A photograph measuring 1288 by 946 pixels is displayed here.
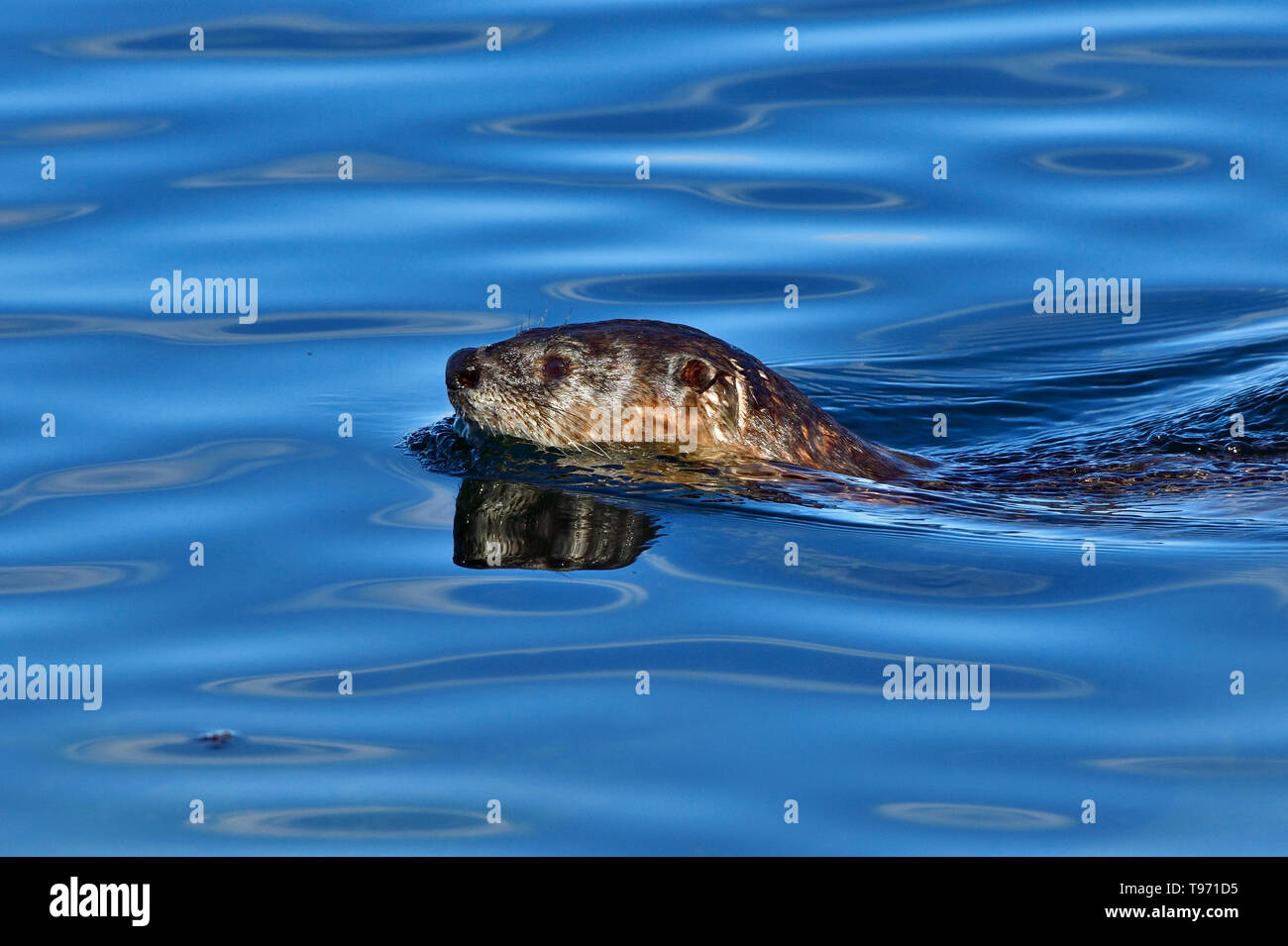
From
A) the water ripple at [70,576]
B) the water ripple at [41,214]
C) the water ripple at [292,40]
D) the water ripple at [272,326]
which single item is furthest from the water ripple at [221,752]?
the water ripple at [292,40]

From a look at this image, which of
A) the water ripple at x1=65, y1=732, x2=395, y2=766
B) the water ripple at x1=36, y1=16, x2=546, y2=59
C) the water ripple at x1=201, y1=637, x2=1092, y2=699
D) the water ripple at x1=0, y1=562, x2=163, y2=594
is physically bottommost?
the water ripple at x1=65, y1=732, x2=395, y2=766

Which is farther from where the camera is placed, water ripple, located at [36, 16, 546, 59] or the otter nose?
water ripple, located at [36, 16, 546, 59]

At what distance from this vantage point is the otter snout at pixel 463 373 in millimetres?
8742

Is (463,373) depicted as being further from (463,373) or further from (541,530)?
(541,530)

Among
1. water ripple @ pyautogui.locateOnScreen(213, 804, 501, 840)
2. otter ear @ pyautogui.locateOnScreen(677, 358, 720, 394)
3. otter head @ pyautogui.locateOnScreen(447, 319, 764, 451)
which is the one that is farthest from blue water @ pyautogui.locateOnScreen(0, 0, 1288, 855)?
otter ear @ pyautogui.locateOnScreen(677, 358, 720, 394)

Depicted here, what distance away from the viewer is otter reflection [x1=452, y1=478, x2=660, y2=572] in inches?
293

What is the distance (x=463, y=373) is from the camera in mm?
8742

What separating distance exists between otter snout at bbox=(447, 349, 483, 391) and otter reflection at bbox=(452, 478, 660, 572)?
21.3 inches

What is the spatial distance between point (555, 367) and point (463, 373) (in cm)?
45

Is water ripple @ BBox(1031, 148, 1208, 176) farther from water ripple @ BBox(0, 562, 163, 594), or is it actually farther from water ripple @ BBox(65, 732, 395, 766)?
water ripple @ BBox(65, 732, 395, 766)

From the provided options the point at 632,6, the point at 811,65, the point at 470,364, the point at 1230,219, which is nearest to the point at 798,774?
the point at 470,364

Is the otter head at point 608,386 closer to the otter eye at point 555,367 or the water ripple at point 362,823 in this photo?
the otter eye at point 555,367

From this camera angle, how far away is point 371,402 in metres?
9.84

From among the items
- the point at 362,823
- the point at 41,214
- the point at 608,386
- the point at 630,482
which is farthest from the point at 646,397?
the point at 41,214
